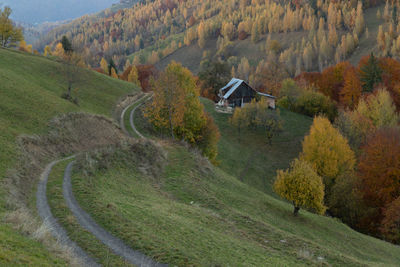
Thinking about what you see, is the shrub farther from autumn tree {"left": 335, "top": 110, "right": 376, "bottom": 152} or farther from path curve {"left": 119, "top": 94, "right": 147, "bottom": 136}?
path curve {"left": 119, "top": 94, "right": 147, "bottom": 136}

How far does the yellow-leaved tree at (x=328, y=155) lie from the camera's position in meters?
55.8

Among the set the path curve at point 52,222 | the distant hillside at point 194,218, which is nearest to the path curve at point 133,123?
the distant hillside at point 194,218

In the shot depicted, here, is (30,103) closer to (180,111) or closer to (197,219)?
(180,111)

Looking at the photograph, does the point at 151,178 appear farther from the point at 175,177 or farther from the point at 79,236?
the point at 79,236

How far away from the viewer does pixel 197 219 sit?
21.6 metres

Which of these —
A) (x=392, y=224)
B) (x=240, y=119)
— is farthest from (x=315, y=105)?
(x=392, y=224)

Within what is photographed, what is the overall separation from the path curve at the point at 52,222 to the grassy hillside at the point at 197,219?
2.08m

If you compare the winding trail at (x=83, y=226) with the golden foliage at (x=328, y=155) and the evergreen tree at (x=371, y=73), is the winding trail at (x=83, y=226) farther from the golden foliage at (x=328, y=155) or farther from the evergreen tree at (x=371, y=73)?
the evergreen tree at (x=371, y=73)

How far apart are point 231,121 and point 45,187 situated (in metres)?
61.2

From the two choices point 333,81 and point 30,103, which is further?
point 333,81

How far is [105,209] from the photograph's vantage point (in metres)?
18.2

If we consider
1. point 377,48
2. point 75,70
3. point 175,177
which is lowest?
point 175,177

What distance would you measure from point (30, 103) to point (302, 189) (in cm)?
3602

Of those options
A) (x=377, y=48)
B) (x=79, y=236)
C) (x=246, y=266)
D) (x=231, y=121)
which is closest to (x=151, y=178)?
(x=79, y=236)
